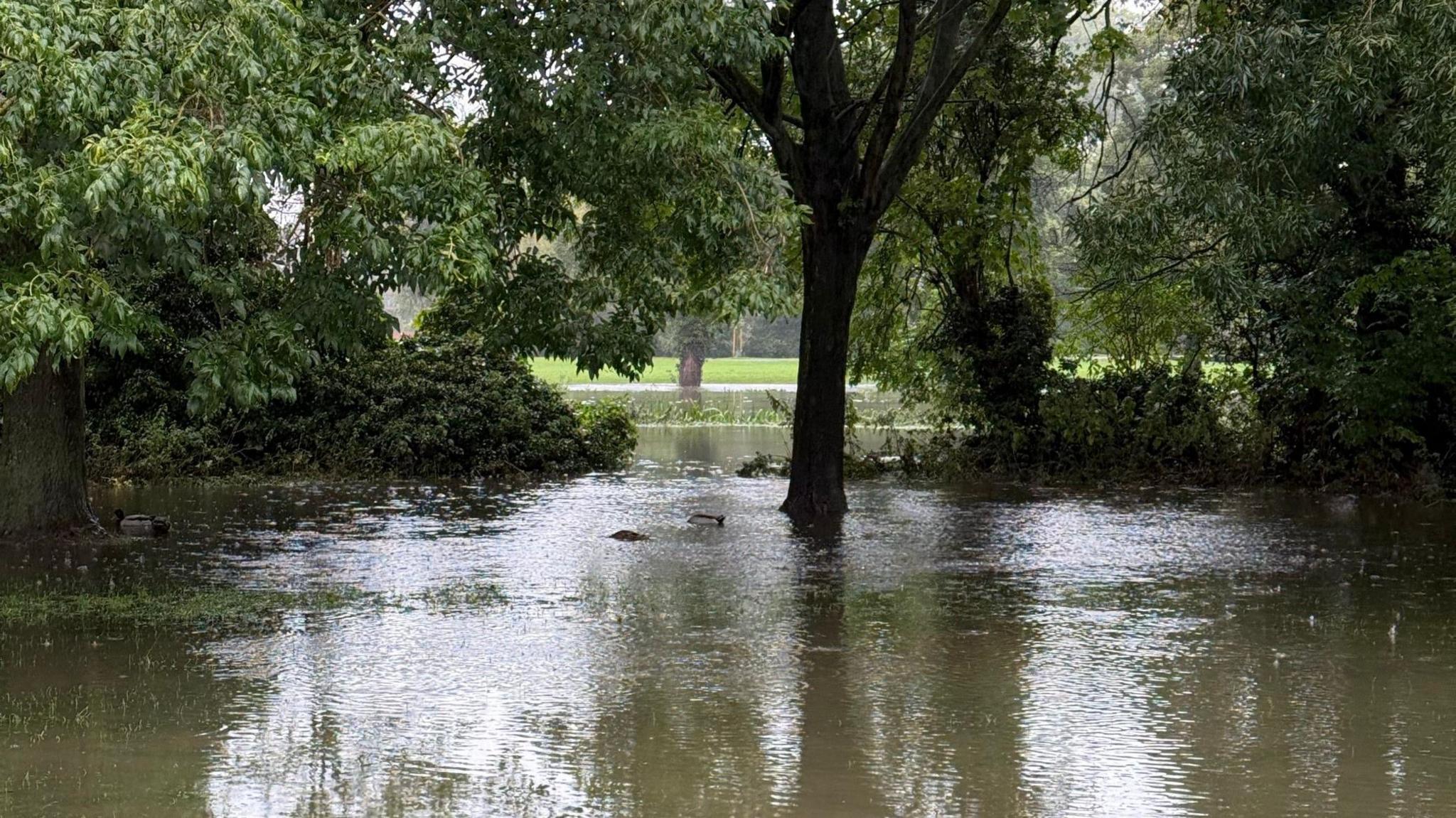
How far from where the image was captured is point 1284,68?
12953 mm

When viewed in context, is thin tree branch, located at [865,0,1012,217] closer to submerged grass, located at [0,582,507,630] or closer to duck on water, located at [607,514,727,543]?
duck on water, located at [607,514,727,543]

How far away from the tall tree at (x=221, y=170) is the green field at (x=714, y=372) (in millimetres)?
45788

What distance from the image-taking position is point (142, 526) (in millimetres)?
15609

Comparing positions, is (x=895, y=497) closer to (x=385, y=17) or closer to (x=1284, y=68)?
(x=1284, y=68)

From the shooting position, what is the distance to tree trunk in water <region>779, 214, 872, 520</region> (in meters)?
17.7

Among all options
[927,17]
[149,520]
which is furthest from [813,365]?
[149,520]

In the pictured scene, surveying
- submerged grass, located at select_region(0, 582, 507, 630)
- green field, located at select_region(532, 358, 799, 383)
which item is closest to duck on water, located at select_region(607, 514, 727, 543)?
submerged grass, located at select_region(0, 582, 507, 630)

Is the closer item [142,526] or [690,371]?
[142,526]

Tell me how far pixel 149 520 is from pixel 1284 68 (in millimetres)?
11412

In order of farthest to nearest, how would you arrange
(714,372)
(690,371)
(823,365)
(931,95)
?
(714,372), (690,371), (823,365), (931,95)

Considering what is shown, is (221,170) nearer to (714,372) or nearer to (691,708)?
(691,708)

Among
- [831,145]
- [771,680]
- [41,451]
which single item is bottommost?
[771,680]

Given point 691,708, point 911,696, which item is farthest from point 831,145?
point 691,708

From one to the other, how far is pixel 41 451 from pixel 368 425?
A: 26.3ft
